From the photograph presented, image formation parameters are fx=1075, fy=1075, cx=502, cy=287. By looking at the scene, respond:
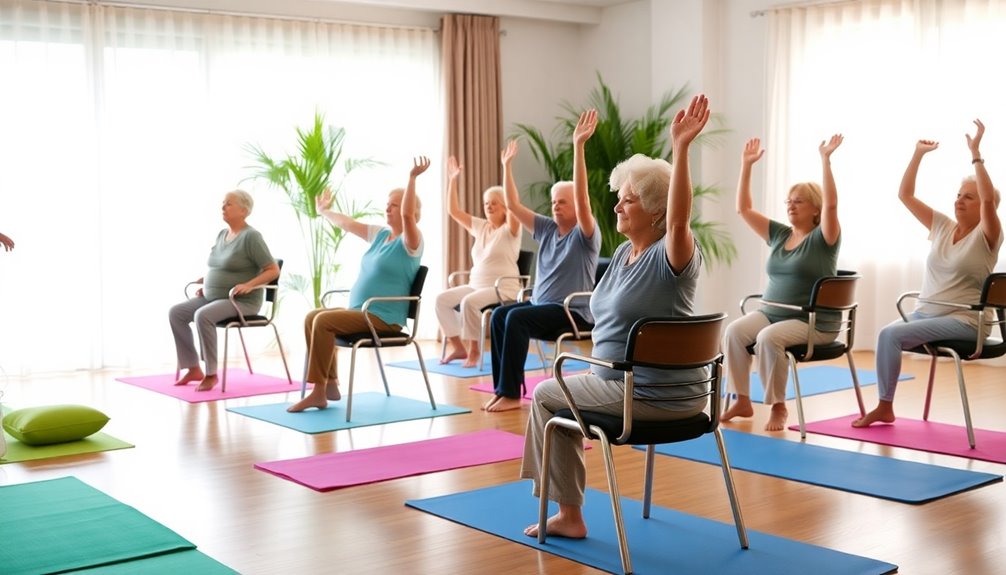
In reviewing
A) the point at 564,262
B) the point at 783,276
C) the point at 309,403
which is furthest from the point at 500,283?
the point at 783,276

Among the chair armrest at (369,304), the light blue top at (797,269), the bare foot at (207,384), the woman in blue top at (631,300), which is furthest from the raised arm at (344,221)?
the woman in blue top at (631,300)

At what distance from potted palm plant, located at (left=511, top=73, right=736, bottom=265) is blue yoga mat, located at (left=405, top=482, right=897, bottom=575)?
4801 millimetres

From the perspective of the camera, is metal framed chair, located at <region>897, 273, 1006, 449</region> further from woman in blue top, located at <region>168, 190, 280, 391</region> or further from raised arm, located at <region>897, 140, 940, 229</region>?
woman in blue top, located at <region>168, 190, 280, 391</region>

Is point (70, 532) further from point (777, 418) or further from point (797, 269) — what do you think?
point (797, 269)

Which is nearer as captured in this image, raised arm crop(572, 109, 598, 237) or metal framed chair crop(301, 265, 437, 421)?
raised arm crop(572, 109, 598, 237)

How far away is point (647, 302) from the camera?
3309 millimetres

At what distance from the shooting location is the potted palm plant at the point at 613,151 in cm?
860

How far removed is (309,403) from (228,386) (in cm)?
105

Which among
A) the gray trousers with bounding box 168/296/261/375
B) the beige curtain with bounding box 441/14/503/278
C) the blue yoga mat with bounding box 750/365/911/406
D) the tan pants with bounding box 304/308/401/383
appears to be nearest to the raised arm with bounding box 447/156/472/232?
the tan pants with bounding box 304/308/401/383

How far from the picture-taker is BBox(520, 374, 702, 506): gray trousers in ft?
10.9

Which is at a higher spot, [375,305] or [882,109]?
[882,109]

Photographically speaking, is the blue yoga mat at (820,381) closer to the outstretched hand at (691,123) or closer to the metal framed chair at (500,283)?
the metal framed chair at (500,283)

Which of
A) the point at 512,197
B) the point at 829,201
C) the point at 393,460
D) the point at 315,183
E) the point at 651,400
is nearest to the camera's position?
the point at 651,400

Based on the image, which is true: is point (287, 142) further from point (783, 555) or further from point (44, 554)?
point (783, 555)
